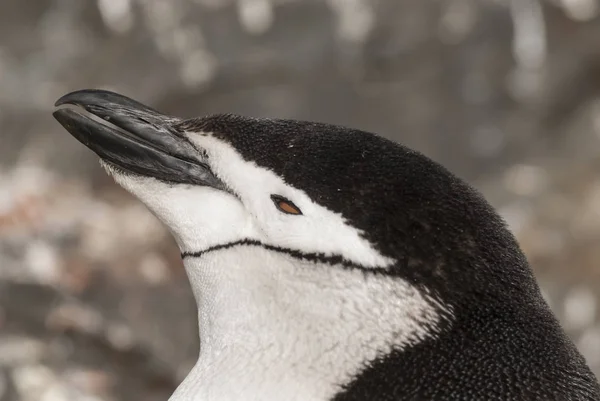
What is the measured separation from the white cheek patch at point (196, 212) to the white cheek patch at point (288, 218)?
2cm

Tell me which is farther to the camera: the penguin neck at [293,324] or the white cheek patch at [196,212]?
the white cheek patch at [196,212]

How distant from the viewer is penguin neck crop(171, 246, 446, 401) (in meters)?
1.03

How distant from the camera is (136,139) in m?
1.27

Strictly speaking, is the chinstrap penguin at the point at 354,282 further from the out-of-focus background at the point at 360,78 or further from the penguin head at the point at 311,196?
the out-of-focus background at the point at 360,78

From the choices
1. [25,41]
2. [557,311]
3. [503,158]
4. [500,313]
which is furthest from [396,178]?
[25,41]

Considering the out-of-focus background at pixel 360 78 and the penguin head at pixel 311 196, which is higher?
the out-of-focus background at pixel 360 78

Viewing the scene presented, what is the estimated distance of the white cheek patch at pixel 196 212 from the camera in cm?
116

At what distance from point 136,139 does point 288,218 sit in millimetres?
310

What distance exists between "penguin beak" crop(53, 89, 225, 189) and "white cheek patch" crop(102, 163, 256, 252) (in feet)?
0.04

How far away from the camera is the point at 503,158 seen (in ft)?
12.7

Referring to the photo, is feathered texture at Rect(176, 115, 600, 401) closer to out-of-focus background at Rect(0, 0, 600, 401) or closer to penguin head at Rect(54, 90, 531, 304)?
penguin head at Rect(54, 90, 531, 304)

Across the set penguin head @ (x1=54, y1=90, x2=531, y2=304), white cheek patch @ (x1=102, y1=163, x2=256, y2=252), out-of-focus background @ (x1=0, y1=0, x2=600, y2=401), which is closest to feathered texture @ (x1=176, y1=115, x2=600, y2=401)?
penguin head @ (x1=54, y1=90, x2=531, y2=304)

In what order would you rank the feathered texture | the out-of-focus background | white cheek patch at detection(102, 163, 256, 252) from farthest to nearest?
the out-of-focus background, white cheek patch at detection(102, 163, 256, 252), the feathered texture

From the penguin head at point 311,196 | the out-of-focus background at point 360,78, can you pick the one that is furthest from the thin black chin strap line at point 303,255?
the out-of-focus background at point 360,78
